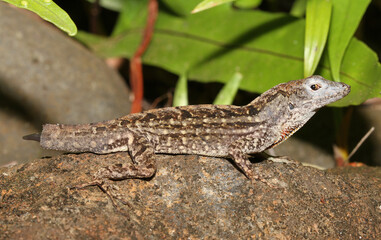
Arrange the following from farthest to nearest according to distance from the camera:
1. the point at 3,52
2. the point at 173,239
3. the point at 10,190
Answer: the point at 3,52
the point at 10,190
the point at 173,239

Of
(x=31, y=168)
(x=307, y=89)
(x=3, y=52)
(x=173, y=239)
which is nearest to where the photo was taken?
(x=173, y=239)

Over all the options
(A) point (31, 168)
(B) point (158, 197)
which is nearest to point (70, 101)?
(A) point (31, 168)

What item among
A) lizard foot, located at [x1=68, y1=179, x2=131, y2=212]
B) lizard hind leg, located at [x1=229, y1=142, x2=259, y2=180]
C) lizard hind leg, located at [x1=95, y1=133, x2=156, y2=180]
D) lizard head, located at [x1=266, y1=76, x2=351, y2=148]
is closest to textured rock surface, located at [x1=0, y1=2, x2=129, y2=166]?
lizard hind leg, located at [x1=95, y1=133, x2=156, y2=180]

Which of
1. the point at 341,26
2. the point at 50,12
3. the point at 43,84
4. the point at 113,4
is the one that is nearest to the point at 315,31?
the point at 341,26

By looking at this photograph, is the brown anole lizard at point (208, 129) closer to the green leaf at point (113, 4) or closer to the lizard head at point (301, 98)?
the lizard head at point (301, 98)

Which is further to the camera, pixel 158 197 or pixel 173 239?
pixel 158 197

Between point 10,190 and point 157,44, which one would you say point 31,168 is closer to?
point 10,190

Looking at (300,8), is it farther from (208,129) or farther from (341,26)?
(208,129)

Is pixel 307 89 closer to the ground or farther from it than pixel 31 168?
farther from it
